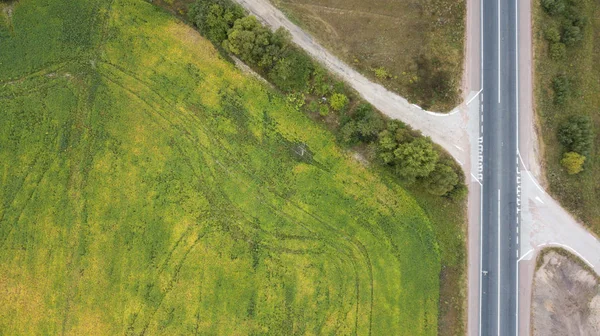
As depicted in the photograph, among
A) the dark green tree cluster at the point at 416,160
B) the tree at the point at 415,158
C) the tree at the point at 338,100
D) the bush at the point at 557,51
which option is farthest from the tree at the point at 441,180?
the bush at the point at 557,51

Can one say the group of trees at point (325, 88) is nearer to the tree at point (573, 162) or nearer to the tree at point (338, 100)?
the tree at point (338, 100)

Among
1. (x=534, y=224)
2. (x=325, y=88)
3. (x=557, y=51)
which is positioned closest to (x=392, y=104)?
(x=325, y=88)

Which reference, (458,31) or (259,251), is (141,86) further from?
(458,31)

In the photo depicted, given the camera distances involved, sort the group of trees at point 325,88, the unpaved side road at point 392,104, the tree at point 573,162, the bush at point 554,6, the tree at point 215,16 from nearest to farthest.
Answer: the group of trees at point 325,88
the tree at point 573,162
the tree at point 215,16
the bush at point 554,6
the unpaved side road at point 392,104

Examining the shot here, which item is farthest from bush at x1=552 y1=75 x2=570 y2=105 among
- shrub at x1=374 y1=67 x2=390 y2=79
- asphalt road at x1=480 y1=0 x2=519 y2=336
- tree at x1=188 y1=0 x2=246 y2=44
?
tree at x1=188 y1=0 x2=246 y2=44

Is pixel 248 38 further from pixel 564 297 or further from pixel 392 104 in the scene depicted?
pixel 564 297
